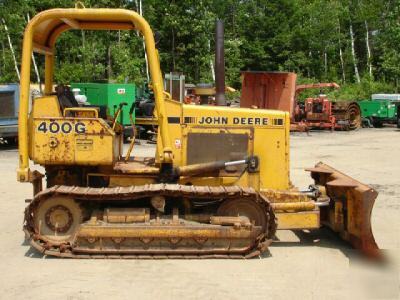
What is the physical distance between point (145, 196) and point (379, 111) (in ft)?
89.4

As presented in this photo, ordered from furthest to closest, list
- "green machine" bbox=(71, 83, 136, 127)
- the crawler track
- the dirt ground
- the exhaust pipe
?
"green machine" bbox=(71, 83, 136, 127), the exhaust pipe, the crawler track, the dirt ground

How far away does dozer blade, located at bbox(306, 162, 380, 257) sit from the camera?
23.3 ft

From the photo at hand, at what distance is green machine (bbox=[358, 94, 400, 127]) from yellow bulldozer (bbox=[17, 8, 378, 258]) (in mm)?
25637

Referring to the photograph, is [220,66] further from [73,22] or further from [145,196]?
[145,196]

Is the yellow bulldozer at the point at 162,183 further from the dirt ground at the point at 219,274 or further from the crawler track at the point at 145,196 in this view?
the dirt ground at the point at 219,274

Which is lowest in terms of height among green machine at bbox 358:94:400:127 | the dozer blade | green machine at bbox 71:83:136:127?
the dozer blade

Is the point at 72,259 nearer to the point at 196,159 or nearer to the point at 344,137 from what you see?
the point at 196,159

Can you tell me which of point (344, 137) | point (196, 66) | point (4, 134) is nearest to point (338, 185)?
point (4, 134)

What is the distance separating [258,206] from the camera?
7.14m

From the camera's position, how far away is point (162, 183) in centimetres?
741

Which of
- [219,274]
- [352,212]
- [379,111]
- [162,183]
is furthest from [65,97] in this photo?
[379,111]

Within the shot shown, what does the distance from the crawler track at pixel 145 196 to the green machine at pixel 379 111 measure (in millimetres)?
26641

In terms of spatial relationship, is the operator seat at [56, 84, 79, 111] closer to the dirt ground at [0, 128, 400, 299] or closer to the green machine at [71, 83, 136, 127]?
the dirt ground at [0, 128, 400, 299]

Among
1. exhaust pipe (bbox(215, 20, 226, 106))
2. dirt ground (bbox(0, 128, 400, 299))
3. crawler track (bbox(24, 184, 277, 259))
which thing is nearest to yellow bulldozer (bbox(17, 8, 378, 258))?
crawler track (bbox(24, 184, 277, 259))
